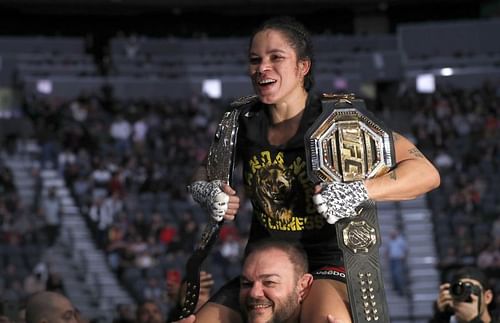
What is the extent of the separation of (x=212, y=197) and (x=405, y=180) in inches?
33.7

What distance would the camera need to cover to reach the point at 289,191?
4918mm

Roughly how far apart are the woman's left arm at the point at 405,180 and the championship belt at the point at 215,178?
0.76 metres

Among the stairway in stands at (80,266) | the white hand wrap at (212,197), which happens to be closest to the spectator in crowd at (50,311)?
the white hand wrap at (212,197)

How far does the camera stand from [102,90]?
27328 millimetres

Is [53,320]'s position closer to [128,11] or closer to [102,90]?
[102,90]

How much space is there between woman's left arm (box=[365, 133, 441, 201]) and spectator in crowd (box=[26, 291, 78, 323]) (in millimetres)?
2088

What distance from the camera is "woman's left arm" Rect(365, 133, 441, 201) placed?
4582 mm

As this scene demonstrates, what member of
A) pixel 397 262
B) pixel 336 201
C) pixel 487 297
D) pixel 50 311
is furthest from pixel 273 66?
pixel 397 262

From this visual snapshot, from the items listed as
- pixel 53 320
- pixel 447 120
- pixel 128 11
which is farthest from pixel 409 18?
pixel 53 320

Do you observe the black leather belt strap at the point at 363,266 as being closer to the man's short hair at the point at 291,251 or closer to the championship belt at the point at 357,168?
the championship belt at the point at 357,168

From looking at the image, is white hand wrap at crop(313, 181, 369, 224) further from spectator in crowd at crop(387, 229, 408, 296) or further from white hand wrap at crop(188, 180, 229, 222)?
spectator in crowd at crop(387, 229, 408, 296)

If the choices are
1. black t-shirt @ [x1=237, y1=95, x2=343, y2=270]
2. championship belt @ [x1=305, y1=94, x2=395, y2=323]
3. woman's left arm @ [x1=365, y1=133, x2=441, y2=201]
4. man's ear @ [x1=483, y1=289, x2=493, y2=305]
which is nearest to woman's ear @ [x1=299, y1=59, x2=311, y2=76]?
black t-shirt @ [x1=237, y1=95, x2=343, y2=270]

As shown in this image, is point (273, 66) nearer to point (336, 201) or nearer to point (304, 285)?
point (336, 201)

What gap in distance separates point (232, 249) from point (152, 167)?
13.1ft
